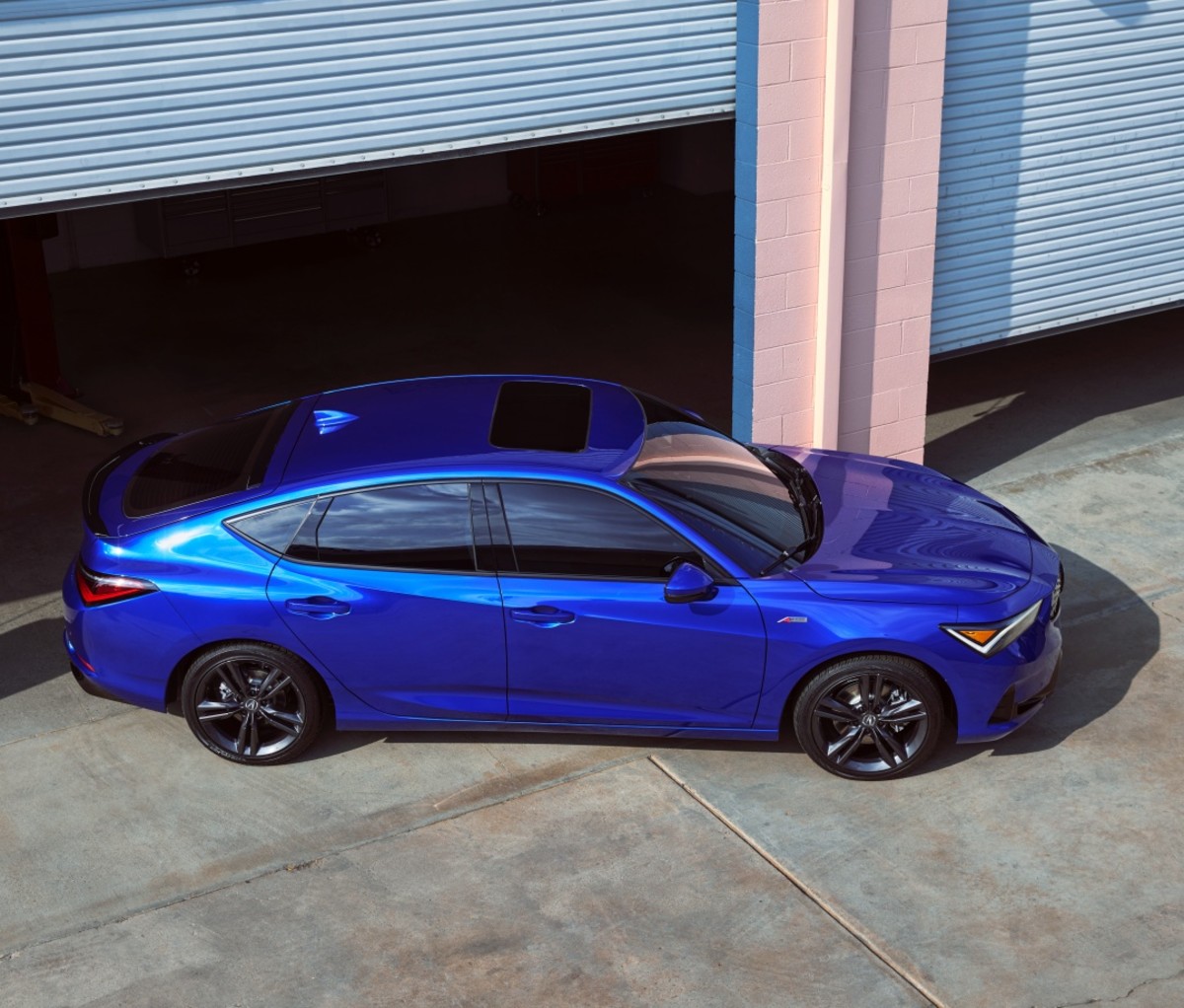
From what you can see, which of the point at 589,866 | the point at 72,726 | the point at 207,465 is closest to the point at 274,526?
the point at 207,465

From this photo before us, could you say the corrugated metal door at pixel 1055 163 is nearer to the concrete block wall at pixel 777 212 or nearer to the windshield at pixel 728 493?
the concrete block wall at pixel 777 212

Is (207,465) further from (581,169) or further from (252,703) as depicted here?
(581,169)

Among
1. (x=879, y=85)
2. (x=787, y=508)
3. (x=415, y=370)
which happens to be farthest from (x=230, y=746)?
(x=415, y=370)

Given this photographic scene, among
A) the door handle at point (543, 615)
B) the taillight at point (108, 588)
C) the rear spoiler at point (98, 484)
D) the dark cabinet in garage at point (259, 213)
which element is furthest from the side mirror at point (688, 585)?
the dark cabinet in garage at point (259, 213)

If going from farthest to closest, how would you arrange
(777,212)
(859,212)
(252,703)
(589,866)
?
(859,212)
(777,212)
(252,703)
(589,866)

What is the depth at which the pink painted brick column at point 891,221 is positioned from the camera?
31.0ft

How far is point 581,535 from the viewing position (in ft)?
23.3

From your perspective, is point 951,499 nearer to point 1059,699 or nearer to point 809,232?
point 1059,699

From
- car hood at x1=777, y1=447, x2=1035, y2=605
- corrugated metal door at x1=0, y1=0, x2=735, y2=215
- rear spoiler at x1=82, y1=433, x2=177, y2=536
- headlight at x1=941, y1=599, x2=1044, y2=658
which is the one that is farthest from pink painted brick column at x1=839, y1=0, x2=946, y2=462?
rear spoiler at x1=82, y1=433, x2=177, y2=536

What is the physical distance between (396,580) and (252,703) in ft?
3.16

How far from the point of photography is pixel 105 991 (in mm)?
6109

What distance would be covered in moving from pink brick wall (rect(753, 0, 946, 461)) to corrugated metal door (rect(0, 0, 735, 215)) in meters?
0.41

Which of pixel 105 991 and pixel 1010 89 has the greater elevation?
pixel 1010 89

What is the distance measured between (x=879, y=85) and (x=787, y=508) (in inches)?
128
